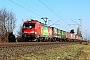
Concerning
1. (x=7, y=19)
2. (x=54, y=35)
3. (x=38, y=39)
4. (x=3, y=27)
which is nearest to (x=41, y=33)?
(x=38, y=39)

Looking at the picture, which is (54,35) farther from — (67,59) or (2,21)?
(67,59)

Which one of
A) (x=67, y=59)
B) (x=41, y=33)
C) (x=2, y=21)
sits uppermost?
(x=2, y=21)

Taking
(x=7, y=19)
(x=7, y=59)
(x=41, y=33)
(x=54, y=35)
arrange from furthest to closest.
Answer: (x=7, y=19) < (x=54, y=35) < (x=41, y=33) < (x=7, y=59)

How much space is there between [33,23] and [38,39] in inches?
119

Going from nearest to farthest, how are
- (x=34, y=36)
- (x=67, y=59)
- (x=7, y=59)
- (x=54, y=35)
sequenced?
(x=7, y=59), (x=67, y=59), (x=34, y=36), (x=54, y=35)

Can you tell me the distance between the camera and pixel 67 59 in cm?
1095

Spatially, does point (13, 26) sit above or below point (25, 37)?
above

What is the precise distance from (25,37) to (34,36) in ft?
5.40

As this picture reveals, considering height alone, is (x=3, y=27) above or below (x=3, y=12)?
below

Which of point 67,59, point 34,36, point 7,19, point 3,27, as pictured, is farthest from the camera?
point 7,19

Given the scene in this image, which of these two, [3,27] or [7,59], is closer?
[7,59]

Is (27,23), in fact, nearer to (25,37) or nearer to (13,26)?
(25,37)

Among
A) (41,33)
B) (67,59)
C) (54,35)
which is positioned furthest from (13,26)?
(67,59)

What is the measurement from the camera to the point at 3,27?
208ft
